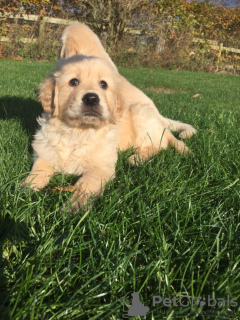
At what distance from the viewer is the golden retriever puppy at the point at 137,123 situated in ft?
9.34

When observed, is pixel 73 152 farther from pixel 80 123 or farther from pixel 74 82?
pixel 74 82

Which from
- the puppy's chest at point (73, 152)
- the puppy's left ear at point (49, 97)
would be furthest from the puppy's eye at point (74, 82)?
the puppy's chest at point (73, 152)

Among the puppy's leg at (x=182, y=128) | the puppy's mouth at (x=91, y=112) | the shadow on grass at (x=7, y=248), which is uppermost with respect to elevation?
the puppy's mouth at (x=91, y=112)

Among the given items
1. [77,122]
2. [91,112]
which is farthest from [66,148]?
[91,112]

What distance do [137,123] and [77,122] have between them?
938 millimetres

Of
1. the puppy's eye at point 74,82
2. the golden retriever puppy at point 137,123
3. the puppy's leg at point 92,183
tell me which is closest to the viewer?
the puppy's leg at point 92,183

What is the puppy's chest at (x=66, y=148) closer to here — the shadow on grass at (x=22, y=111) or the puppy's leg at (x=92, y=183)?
the puppy's leg at (x=92, y=183)

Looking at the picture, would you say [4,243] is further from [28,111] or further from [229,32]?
[229,32]

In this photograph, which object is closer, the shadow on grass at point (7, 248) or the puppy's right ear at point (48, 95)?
the shadow on grass at point (7, 248)

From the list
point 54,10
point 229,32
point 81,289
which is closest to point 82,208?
point 81,289

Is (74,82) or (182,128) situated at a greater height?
(74,82)

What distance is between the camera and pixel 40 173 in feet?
6.64

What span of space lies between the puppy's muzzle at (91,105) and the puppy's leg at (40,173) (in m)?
0.47

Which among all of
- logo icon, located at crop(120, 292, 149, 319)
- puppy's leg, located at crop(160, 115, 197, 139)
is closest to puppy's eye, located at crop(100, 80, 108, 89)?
puppy's leg, located at crop(160, 115, 197, 139)
